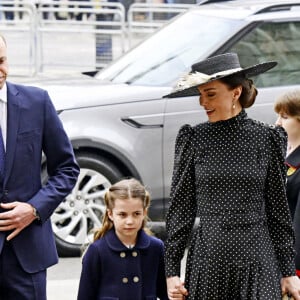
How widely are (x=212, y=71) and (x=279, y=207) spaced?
604mm

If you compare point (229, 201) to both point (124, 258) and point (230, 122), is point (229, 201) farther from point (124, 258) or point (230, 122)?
point (124, 258)

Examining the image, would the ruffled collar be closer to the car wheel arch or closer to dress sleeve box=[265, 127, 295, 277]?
dress sleeve box=[265, 127, 295, 277]

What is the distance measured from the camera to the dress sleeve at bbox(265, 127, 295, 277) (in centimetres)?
445

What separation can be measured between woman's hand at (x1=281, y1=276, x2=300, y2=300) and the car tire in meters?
4.54

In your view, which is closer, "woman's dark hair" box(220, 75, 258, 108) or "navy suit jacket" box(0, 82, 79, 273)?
"woman's dark hair" box(220, 75, 258, 108)

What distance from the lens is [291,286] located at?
443cm

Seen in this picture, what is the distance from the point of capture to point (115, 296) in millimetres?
4828

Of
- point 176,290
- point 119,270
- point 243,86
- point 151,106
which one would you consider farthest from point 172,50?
point 176,290

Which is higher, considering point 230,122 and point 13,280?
point 230,122

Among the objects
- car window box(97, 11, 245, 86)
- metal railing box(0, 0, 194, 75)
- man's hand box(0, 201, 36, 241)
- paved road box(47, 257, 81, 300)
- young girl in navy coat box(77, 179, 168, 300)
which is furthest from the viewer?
metal railing box(0, 0, 194, 75)

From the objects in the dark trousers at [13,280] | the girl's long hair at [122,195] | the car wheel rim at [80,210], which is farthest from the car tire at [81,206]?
the dark trousers at [13,280]

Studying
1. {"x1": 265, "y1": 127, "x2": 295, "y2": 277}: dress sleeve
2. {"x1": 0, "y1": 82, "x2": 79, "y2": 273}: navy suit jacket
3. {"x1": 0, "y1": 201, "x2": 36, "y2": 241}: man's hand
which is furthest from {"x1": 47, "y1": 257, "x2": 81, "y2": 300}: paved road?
{"x1": 265, "y1": 127, "x2": 295, "y2": 277}: dress sleeve

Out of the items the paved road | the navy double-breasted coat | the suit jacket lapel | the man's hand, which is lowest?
the paved road

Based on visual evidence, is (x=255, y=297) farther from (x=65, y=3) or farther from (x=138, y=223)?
(x=65, y=3)
